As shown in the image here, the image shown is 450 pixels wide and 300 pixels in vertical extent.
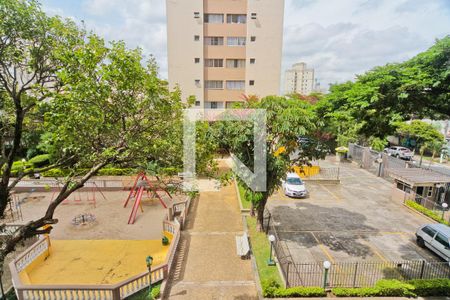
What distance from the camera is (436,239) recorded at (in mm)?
11352

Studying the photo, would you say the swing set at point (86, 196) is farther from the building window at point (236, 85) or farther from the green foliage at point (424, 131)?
the green foliage at point (424, 131)

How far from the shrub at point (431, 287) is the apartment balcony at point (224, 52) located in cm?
2627

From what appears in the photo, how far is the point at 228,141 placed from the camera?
36.6ft

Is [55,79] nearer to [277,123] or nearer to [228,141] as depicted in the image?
[228,141]

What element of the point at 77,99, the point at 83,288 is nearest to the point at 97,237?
the point at 83,288

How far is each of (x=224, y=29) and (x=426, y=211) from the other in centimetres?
2554

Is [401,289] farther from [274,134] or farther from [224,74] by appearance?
[224,74]

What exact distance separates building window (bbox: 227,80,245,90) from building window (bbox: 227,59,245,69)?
173 centimetres

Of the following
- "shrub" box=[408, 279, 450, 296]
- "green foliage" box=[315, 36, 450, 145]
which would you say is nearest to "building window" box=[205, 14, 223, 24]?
"green foliage" box=[315, 36, 450, 145]

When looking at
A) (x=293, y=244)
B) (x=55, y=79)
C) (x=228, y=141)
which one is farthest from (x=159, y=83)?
(x=293, y=244)

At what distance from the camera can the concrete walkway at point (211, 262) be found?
30.3ft

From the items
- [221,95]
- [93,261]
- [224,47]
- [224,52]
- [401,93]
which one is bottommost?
[93,261]

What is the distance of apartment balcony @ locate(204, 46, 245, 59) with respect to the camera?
2944 cm

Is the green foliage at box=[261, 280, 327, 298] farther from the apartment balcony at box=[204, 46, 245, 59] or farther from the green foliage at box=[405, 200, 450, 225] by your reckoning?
the apartment balcony at box=[204, 46, 245, 59]
